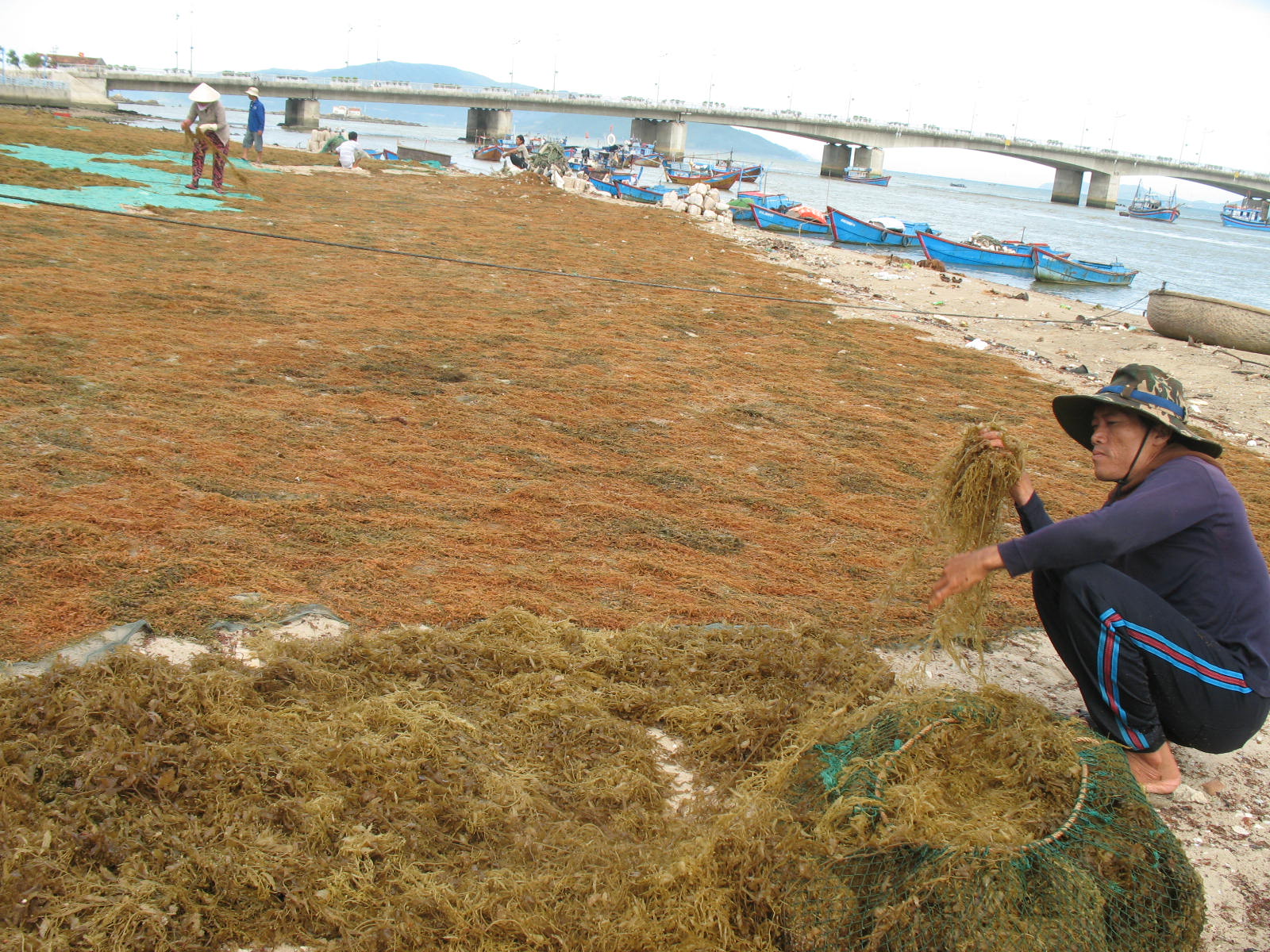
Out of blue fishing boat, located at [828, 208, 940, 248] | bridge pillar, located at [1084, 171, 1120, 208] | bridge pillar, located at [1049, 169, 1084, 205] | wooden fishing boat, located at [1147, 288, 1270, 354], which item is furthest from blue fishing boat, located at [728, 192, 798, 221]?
bridge pillar, located at [1049, 169, 1084, 205]

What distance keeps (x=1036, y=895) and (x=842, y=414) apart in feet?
14.9

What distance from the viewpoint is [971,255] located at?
1004 inches

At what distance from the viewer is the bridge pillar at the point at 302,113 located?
6473 cm

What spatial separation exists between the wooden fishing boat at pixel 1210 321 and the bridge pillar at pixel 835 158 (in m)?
75.8

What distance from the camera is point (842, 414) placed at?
239 inches

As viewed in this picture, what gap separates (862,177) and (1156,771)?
8543 centimetres

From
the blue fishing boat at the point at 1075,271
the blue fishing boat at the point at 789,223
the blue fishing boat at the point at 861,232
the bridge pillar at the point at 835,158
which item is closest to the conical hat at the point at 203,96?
the blue fishing boat at the point at 861,232

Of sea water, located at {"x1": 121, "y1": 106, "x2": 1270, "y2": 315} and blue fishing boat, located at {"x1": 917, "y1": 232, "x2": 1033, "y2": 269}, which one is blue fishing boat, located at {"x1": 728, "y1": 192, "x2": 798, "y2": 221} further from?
blue fishing boat, located at {"x1": 917, "y1": 232, "x2": 1033, "y2": 269}

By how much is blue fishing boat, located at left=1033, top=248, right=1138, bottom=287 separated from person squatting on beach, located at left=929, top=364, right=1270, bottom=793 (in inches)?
1007

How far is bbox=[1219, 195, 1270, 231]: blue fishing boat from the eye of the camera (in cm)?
7819

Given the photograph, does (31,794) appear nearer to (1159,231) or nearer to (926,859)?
(926,859)

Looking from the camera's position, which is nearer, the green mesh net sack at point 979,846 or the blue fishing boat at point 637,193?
the green mesh net sack at point 979,846

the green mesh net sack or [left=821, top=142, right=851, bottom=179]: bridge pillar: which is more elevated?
[left=821, top=142, right=851, bottom=179]: bridge pillar

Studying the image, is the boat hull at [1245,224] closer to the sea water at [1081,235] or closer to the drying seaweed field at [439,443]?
the sea water at [1081,235]
